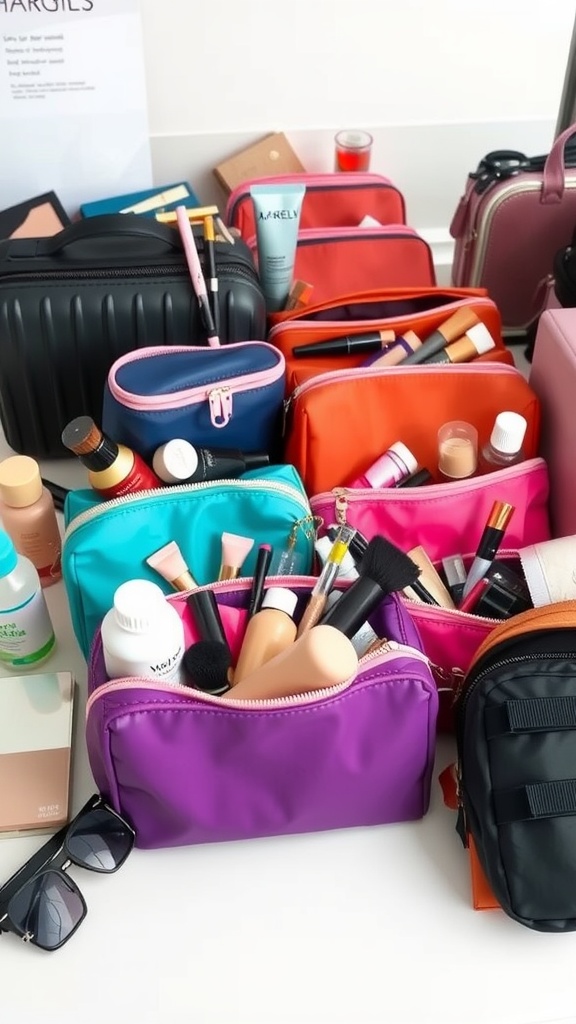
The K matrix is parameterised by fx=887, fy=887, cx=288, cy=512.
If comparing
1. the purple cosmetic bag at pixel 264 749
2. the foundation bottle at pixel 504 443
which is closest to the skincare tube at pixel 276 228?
the foundation bottle at pixel 504 443

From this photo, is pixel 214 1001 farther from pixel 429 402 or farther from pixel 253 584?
pixel 429 402

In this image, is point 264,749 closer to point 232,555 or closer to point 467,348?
point 232,555

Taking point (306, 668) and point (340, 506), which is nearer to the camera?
point (306, 668)

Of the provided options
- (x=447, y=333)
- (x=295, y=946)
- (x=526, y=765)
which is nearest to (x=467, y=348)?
(x=447, y=333)

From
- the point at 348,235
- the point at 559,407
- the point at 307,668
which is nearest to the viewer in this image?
the point at 307,668

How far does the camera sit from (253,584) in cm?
59

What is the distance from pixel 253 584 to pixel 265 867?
7.1 inches

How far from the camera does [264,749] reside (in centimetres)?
52

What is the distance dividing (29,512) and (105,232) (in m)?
0.23

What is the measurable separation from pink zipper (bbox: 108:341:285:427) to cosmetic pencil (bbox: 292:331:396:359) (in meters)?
0.07

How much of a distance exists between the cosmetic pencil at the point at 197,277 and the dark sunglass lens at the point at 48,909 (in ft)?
1.28

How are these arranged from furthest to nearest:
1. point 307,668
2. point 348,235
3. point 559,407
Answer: point 348,235 < point 559,407 < point 307,668

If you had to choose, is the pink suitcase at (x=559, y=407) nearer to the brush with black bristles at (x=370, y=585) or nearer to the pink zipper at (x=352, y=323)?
the pink zipper at (x=352, y=323)

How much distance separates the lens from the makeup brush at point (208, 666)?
0.54 meters
